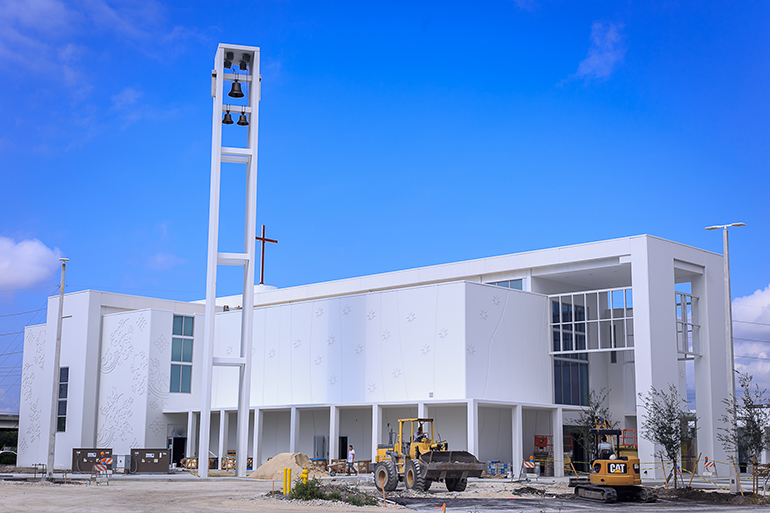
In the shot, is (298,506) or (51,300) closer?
(298,506)

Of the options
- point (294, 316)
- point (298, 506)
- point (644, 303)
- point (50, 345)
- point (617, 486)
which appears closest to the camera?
point (298, 506)

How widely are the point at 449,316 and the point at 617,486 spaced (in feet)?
52.1

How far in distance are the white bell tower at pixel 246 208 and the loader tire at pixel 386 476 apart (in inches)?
494

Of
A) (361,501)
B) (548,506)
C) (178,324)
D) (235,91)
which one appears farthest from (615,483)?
(178,324)

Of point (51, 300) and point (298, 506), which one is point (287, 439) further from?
point (298, 506)

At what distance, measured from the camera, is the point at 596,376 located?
148ft

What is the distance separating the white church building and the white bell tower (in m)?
1.06

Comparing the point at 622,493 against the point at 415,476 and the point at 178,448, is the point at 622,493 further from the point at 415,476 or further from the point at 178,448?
the point at 178,448

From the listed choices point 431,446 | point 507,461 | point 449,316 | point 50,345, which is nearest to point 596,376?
point 507,461

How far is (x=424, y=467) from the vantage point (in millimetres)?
24438

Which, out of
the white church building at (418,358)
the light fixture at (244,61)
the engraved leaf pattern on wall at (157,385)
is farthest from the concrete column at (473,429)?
the engraved leaf pattern on wall at (157,385)

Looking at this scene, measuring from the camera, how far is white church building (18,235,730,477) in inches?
1484

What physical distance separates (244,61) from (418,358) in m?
16.3

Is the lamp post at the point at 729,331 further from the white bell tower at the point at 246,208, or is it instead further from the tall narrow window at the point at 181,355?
the tall narrow window at the point at 181,355
